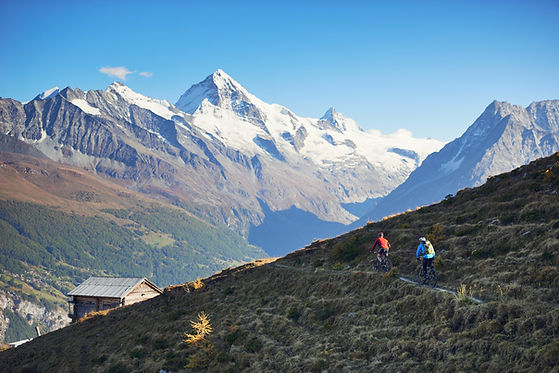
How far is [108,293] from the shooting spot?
6038 centimetres

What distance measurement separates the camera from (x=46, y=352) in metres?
39.4

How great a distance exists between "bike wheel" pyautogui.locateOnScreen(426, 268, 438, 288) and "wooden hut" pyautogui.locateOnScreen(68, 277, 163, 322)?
46.2 meters

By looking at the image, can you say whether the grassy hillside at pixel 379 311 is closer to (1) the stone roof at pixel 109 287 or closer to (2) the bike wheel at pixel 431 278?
(2) the bike wheel at pixel 431 278

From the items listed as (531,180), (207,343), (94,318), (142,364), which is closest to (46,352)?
(94,318)

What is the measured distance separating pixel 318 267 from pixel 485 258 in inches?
573

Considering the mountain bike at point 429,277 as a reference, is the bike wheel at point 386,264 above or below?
above

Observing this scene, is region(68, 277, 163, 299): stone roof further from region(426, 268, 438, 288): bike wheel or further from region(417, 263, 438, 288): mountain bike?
region(426, 268, 438, 288): bike wheel

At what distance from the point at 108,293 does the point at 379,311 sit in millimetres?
48311

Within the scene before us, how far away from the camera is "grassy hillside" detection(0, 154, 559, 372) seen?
17828 mm

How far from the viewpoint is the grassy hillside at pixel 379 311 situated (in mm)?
17828

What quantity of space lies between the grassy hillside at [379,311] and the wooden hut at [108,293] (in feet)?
41.0

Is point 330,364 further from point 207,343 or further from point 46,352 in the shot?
point 46,352

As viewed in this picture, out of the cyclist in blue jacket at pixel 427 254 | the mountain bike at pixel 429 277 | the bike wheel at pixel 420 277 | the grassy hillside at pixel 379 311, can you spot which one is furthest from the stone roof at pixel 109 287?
the cyclist in blue jacket at pixel 427 254

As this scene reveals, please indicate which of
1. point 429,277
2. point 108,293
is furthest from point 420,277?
point 108,293
